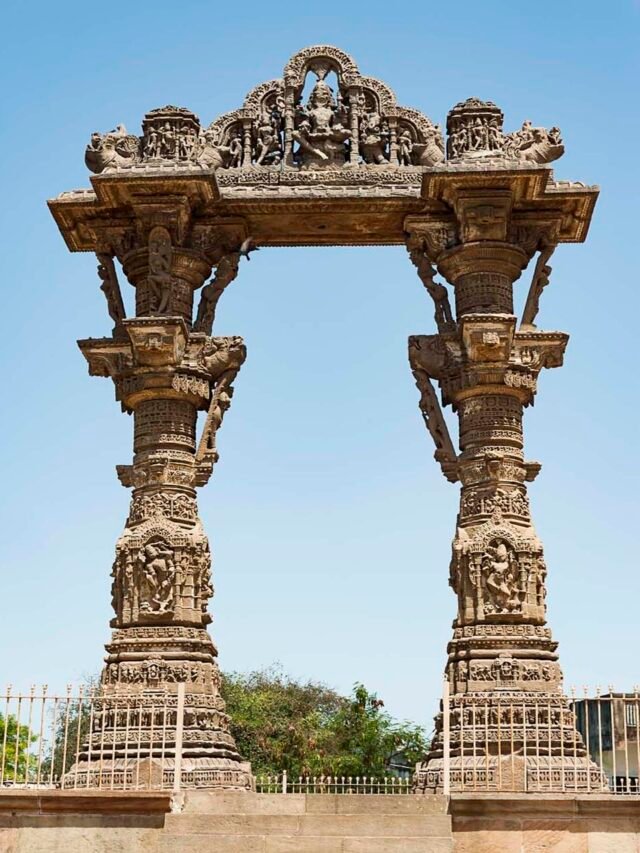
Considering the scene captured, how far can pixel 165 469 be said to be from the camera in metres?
14.1

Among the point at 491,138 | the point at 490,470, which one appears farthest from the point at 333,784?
the point at 491,138

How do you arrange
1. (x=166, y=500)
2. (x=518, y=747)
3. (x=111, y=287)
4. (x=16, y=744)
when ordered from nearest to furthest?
(x=16, y=744), (x=518, y=747), (x=166, y=500), (x=111, y=287)

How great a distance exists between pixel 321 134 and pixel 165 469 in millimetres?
4365

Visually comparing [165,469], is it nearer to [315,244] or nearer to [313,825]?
[315,244]

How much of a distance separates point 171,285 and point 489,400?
3789 mm

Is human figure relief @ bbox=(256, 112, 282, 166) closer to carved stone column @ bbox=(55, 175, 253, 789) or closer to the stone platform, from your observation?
carved stone column @ bbox=(55, 175, 253, 789)

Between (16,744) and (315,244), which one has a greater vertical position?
(315,244)

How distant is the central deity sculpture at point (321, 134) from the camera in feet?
49.8

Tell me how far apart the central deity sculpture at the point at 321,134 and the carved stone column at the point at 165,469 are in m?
1.23

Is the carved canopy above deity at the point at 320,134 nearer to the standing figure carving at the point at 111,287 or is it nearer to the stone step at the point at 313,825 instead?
the standing figure carving at the point at 111,287

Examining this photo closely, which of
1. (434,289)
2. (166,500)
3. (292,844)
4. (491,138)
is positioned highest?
(491,138)

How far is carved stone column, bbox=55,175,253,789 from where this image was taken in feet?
43.1

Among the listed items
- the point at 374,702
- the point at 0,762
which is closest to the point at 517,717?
the point at 0,762

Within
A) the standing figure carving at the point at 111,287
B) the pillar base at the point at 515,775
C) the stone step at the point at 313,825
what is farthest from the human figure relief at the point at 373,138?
the stone step at the point at 313,825
